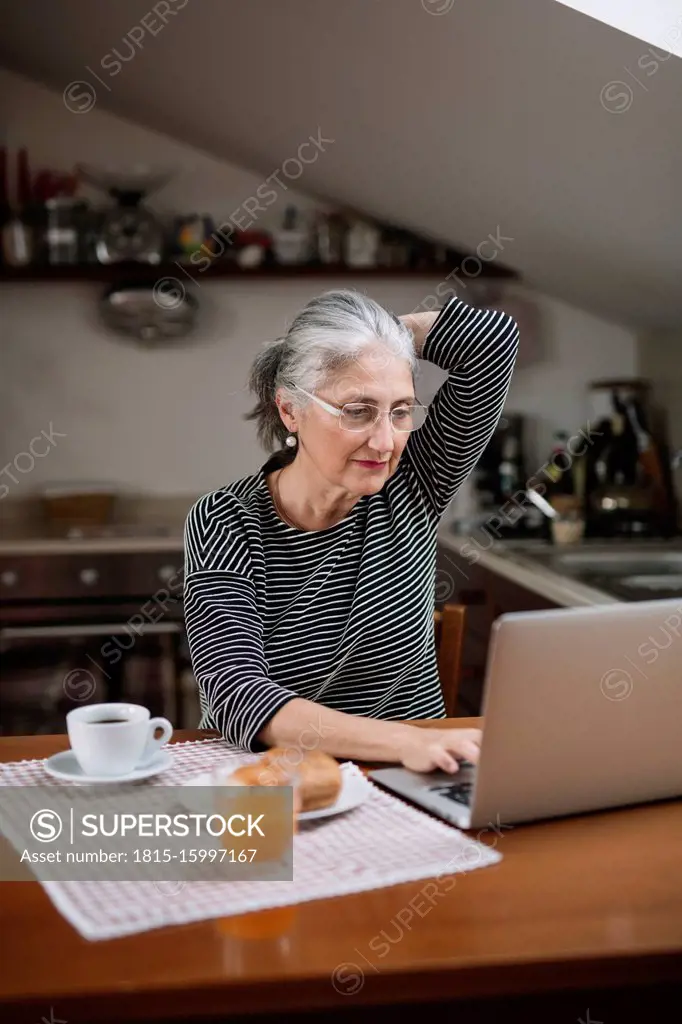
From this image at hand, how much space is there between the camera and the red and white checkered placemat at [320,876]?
35.1 inches

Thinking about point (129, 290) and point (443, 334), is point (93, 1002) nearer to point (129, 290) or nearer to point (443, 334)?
point (443, 334)

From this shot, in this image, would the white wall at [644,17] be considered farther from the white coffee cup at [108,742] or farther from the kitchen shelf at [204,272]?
the kitchen shelf at [204,272]

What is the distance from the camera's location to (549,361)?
4.09 m

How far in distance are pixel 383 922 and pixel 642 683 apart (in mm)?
355

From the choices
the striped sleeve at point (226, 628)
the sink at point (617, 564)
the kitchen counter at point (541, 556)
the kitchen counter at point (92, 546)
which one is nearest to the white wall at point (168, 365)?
the kitchen counter at point (92, 546)

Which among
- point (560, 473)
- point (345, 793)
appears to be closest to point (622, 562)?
point (560, 473)

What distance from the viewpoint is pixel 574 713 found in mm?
1042

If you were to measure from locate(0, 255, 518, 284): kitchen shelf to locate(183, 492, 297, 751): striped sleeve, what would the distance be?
94.2 inches

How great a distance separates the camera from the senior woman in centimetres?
153

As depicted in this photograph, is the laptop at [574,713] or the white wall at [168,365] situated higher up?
the white wall at [168,365]

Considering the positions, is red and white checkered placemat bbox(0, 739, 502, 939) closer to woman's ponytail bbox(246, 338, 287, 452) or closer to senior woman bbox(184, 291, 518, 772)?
senior woman bbox(184, 291, 518, 772)

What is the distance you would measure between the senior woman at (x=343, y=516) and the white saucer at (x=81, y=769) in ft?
0.36

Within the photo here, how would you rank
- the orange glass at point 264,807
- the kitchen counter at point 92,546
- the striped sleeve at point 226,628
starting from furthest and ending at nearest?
the kitchen counter at point 92,546
the striped sleeve at point 226,628
the orange glass at point 264,807

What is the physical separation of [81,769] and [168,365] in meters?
2.97
